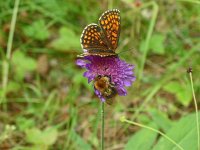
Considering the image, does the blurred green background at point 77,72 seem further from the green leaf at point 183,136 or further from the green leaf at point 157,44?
the green leaf at point 183,136

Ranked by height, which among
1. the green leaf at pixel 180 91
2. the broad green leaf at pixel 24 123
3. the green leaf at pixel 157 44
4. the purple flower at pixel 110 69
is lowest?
the broad green leaf at pixel 24 123

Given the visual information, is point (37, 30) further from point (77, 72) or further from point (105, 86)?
point (105, 86)

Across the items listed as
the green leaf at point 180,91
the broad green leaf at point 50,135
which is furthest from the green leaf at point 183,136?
the broad green leaf at point 50,135

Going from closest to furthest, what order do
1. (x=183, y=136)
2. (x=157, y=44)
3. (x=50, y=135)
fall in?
(x=183, y=136) < (x=50, y=135) < (x=157, y=44)

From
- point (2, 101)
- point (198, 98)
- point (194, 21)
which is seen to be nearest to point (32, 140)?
point (2, 101)

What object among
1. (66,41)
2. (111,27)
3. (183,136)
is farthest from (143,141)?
(66,41)

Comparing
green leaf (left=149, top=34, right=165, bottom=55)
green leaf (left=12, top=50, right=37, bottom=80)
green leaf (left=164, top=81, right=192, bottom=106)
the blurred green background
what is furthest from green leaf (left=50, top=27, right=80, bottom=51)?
green leaf (left=164, top=81, right=192, bottom=106)

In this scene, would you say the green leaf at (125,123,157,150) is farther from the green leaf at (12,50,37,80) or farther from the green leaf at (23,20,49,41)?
the green leaf at (23,20,49,41)
